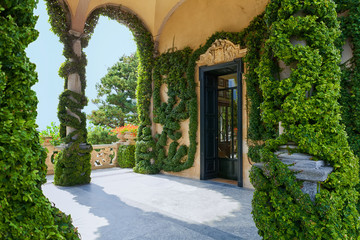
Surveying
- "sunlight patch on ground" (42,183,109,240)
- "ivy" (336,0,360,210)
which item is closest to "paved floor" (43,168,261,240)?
"sunlight patch on ground" (42,183,109,240)

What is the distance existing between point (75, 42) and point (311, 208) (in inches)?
266

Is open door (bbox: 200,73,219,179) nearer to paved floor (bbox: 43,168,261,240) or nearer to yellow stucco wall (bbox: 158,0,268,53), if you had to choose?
paved floor (bbox: 43,168,261,240)

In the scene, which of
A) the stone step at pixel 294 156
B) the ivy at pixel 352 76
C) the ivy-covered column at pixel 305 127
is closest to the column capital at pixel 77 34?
the ivy-covered column at pixel 305 127

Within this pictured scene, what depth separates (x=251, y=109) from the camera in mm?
6008

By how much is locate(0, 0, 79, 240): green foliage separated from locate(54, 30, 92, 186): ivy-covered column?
4.66m

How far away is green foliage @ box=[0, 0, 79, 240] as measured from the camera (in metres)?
1.87

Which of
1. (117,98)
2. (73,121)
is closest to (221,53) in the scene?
(73,121)

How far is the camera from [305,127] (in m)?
2.58

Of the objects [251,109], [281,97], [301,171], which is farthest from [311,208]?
[251,109]

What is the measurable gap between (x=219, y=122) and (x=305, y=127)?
4.97 m

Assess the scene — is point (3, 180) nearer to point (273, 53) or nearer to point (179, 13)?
point (273, 53)

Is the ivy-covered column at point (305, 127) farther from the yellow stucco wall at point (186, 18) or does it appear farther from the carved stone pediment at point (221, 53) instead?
the carved stone pediment at point (221, 53)

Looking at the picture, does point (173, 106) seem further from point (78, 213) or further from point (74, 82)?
point (78, 213)

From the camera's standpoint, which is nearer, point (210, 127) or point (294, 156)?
point (294, 156)
